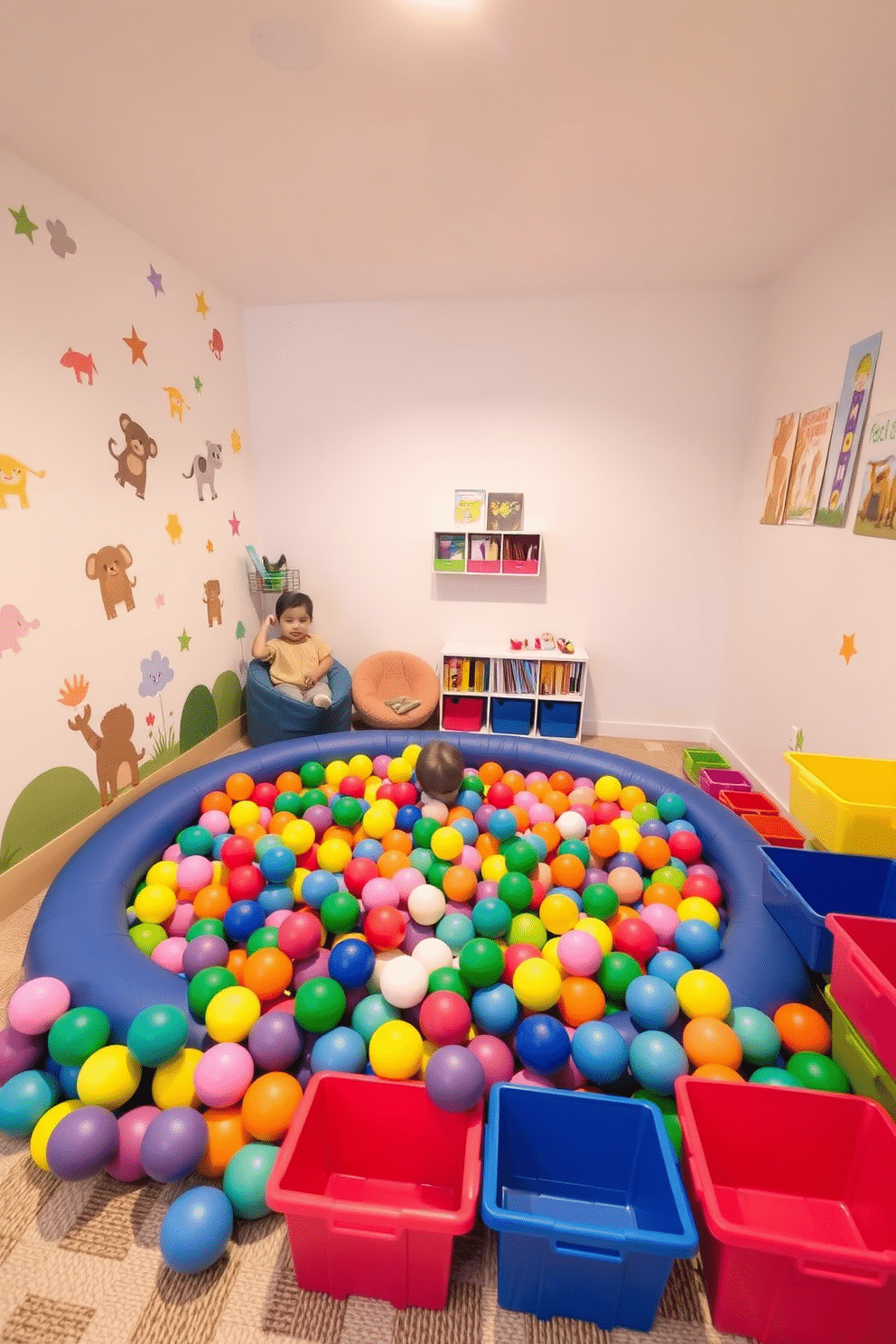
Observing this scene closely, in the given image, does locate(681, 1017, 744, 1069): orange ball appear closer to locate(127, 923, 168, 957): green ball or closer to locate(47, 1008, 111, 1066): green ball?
locate(47, 1008, 111, 1066): green ball

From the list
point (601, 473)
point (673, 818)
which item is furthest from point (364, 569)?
point (673, 818)

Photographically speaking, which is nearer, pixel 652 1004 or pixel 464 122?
pixel 652 1004

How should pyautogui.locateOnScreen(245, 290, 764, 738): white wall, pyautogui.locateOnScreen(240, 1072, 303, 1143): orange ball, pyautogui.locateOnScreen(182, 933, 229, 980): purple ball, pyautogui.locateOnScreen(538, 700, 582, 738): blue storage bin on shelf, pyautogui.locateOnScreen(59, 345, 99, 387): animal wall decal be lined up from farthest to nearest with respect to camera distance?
1. pyautogui.locateOnScreen(538, 700, 582, 738): blue storage bin on shelf
2. pyautogui.locateOnScreen(245, 290, 764, 738): white wall
3. pyautogui.locateOnScreen(59, 345, 99, 387): animal wall decal
4. pyautogui.locateOnScreen(182, 933, 229, 980): purple ball
5. pyautogui.locateOnScreen(240, 1072, 303, 1143): orange ball

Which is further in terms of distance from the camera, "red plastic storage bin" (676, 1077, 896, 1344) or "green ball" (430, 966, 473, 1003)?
"green ball" (430, 966, 473, 1003)

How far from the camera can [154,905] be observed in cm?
225

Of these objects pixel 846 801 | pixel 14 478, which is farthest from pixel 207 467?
pixel 846 801

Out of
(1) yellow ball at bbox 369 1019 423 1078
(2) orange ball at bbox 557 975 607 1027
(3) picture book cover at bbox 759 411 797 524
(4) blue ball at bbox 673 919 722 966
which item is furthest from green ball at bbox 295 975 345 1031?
(3) picture book cover at bbox 759 411 797 524

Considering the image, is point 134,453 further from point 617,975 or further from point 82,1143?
point 617,975

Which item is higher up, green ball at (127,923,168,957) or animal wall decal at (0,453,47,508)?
animal wall decal at (0,453,47,508)

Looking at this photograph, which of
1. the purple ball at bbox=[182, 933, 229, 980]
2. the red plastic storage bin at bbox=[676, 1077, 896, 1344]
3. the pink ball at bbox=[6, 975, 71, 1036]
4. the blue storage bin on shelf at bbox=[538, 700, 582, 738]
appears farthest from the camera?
the blue storage bin on shelf at bbox=[538, 700, 582, 738]

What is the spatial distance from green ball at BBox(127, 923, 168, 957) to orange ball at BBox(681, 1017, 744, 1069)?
5.69 feet

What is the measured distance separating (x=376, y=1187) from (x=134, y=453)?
3.16 m

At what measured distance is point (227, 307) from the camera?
390 cm

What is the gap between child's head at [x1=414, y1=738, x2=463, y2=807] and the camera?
110 inches
